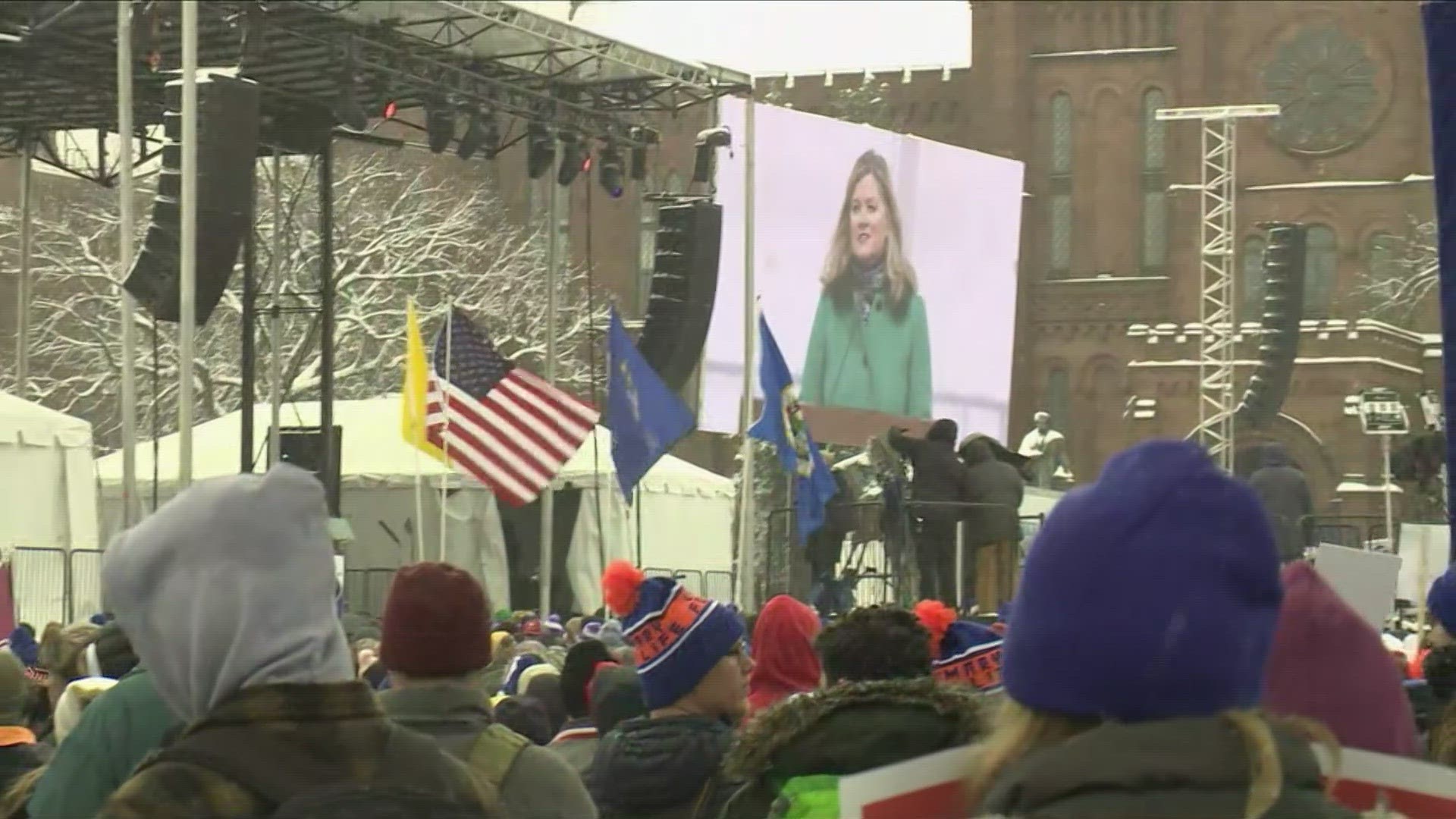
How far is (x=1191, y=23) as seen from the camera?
6219 centimetres

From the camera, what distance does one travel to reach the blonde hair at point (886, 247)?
30969 millimetres

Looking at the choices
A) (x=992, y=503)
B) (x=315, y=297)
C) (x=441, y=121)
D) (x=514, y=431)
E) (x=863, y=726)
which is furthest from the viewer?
(x=315, y=297)

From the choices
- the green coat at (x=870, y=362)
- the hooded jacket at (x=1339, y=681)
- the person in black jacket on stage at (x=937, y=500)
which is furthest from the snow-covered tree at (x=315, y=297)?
the hooded jacket at (x=1339, y=681)

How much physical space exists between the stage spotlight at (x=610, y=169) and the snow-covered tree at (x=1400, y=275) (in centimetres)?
3609

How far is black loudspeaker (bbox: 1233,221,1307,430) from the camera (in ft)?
129

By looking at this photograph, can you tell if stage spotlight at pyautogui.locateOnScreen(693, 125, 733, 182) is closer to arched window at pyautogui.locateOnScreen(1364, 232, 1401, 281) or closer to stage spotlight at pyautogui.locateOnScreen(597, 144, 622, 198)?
stage spotlight at pyautogui.locateOnScreen(597, 144, 622, 198)

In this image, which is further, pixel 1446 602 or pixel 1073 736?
pixel 1446 602

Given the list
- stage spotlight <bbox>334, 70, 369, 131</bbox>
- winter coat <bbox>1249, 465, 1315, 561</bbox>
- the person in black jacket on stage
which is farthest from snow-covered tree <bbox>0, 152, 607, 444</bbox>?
the person in black jacket on stage

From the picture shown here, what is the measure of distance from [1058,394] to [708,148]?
39767mm

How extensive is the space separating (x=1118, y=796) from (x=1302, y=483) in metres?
18.0

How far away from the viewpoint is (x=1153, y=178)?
6322cm

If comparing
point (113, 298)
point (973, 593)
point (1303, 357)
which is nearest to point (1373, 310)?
point (1303, 357)

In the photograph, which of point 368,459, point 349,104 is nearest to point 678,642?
point 349,104

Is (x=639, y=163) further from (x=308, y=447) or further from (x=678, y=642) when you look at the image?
(x=678, y=642)
